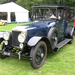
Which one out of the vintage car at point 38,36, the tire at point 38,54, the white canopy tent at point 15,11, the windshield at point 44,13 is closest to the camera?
the tire at point 38,54

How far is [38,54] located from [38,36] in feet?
1.89

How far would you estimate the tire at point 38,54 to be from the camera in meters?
3.08

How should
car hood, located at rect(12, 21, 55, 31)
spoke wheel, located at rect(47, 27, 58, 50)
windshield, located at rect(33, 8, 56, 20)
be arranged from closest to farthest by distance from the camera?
car hood, located at rect(12, 21, 55, 31) → spoke wheel, located at rect(47, 27, 58, 50) → windshield, located at rect(33, 8, 56, 20)

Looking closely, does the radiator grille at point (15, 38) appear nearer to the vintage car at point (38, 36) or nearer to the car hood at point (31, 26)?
the vintage car at point (38, 36)

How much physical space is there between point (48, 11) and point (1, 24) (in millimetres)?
12572

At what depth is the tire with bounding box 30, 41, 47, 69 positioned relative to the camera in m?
3.08

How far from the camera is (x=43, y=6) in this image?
486 cm

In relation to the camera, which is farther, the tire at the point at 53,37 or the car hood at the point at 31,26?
the tire at the point at 53,37

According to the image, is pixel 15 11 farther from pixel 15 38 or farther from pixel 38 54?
pixel 38 54

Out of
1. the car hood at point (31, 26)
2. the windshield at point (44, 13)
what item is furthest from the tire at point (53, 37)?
the windshield at point (44, 13)

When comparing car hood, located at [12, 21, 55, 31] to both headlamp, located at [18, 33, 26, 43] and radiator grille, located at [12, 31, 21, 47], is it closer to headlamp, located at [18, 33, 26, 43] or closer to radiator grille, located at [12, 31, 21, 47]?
radiator grille, located at [12, 31, 21, 47]

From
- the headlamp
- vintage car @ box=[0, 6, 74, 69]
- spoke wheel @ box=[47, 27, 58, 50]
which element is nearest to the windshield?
vintage car @ box=[0, 6, 74, 69]

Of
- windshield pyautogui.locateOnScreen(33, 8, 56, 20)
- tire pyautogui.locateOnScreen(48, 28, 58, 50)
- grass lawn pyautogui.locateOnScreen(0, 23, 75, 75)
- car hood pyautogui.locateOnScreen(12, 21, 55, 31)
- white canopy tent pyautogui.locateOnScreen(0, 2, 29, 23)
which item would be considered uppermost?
white canopy tent pyautogui.locateOnScreen(0, 2, 29, 23)

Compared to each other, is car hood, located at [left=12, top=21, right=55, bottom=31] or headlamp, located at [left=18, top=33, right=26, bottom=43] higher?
car hood, located at [left=12, top=21, right=55, bottom=31]
